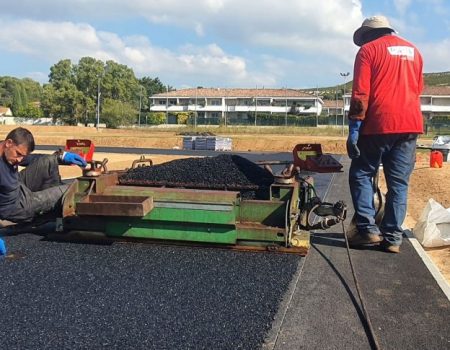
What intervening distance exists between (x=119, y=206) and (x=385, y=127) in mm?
2464

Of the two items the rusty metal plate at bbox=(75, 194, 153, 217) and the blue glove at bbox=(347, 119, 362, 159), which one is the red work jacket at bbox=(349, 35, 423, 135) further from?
the rusty metal plate at bbox=(75, 194, 153, 217)

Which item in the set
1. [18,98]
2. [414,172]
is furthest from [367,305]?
[18,98]

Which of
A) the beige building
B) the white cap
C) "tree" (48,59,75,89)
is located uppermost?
"tree" (48,59,75,89)

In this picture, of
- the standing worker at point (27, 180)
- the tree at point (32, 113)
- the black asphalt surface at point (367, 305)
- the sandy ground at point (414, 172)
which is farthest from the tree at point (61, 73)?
the black asphalt surface at point (367, 305)

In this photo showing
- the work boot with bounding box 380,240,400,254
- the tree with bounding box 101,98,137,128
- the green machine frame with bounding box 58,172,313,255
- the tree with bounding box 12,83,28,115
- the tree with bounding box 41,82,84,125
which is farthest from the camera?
the tree with bounding box 12,83,28,115

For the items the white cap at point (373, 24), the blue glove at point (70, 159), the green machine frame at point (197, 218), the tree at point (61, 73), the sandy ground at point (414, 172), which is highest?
the tree at point (61, 73)

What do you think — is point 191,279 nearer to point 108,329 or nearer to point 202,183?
point 108,329

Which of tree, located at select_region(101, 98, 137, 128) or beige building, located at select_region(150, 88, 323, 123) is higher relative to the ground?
beige building, located at select_region(150, 88, 323, 123)

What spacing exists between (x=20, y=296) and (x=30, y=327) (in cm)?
59

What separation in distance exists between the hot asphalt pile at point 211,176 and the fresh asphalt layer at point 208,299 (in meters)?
0.69

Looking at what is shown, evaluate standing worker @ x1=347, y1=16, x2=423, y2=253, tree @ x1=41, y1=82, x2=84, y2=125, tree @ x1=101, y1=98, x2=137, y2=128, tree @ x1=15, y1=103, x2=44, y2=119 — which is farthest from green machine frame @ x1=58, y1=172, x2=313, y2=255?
tree @ x1=15, y1=103, x2=44, y2=119

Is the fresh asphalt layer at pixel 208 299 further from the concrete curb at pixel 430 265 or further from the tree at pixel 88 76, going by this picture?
the tree at pixel 88 76

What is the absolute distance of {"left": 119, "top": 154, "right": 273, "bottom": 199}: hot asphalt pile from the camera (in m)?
5.14

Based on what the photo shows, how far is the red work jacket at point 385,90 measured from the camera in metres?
4.80
